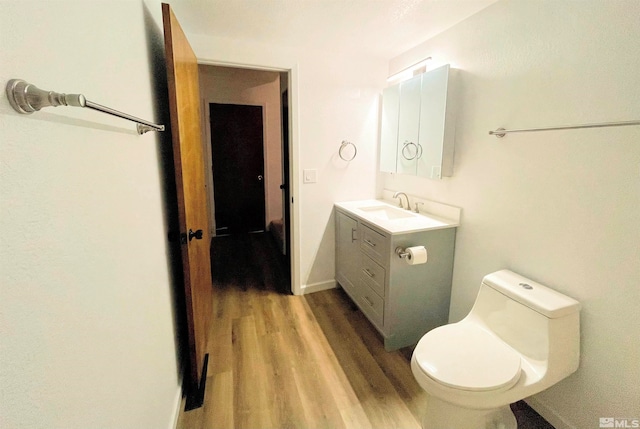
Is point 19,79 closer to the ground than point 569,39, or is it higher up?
closer to the ground

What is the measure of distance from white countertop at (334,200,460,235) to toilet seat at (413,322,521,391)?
65 cm

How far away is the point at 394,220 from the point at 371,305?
0.66 meters

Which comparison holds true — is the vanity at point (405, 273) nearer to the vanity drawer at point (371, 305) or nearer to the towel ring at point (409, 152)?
the vanity drawer at point (371, 305)

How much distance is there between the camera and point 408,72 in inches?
93.0

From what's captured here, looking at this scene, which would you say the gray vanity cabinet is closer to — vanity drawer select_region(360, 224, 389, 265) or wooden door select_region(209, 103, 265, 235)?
vanity drawer select_region(360, 224, 389, 265)

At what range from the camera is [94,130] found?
722 millimetres

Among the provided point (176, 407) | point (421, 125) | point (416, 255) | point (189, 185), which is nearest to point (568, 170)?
point (416, 255)

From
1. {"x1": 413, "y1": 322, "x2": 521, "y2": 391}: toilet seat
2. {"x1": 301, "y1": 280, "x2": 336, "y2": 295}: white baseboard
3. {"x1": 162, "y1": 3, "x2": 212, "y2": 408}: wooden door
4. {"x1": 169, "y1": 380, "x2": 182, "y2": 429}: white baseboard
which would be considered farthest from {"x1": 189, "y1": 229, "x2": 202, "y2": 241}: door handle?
{"x1": 301, "y1": 280, "x2": 336, "y2": 295}: white baseboard

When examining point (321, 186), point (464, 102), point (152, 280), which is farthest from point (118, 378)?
point (464, 102)

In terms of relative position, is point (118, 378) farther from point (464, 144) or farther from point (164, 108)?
point (464, 144)

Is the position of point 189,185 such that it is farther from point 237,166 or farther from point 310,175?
point 237,166

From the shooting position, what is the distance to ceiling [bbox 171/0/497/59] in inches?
65.1

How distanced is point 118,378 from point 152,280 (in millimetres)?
420

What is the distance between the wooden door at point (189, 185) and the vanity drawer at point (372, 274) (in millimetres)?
1132
